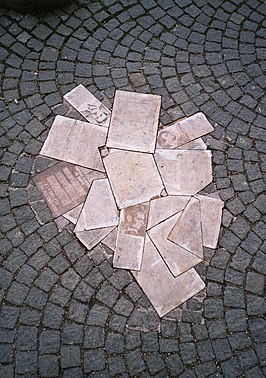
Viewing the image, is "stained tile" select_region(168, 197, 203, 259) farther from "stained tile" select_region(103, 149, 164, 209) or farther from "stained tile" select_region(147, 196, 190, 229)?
"stained tile" select_region(103, 149, 164, 209)

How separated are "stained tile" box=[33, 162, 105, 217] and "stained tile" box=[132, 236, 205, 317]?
2.92 ft

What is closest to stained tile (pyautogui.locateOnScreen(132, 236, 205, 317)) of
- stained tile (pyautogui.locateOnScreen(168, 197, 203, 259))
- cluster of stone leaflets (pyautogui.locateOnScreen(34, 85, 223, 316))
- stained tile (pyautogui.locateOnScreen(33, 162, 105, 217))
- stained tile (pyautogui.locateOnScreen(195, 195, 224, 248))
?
cluster of stone leaflets (pyautogui.locateOnScreen(34, 85, 223, 316))

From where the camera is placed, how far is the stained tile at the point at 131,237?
4312 millimetres

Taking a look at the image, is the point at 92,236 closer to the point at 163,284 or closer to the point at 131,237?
the point at 131,237

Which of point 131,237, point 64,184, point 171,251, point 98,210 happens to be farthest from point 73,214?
point 171,251

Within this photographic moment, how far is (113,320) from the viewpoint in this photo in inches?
161

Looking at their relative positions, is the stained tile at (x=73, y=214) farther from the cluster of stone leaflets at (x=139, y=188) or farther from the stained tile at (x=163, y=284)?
the stained tile at (x=163, y=284)

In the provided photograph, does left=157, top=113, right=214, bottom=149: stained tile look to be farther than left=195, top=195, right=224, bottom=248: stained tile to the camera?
Yes

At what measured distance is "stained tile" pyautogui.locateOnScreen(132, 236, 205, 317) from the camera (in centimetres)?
415

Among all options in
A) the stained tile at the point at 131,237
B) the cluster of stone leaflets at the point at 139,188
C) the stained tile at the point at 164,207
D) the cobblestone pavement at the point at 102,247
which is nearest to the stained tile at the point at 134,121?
the cluster of stone leaflets at the point at 139,188

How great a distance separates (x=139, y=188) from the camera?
15.3 feet

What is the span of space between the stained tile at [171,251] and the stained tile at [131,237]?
0.12 metres

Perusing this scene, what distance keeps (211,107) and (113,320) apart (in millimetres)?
2447

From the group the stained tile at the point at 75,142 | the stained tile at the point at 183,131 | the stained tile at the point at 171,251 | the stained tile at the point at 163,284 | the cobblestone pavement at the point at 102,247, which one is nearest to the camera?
the cobblestone pavement at the point at 102,247
